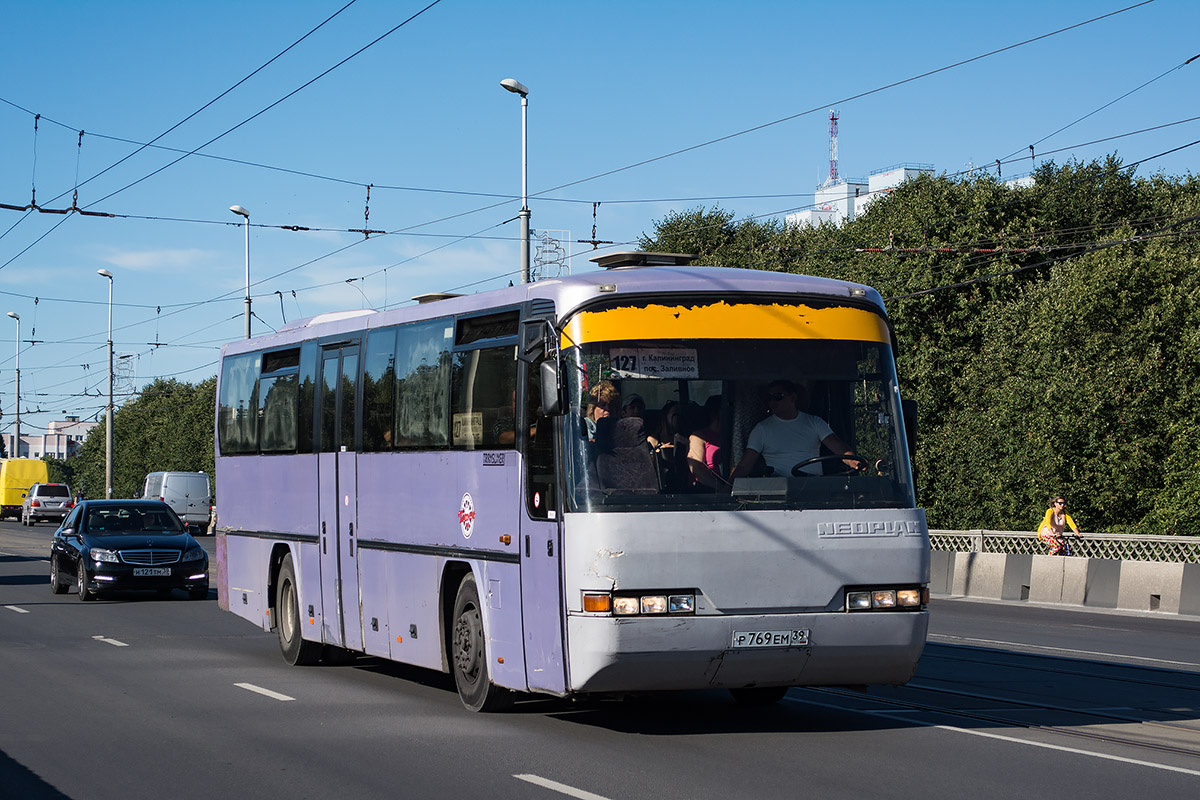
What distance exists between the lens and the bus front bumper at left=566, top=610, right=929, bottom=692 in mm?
8992

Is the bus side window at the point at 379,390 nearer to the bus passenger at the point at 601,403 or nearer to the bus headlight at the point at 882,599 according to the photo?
the bus passenger at the point at 601,403

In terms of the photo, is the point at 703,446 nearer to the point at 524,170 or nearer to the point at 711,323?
the point at 711,323

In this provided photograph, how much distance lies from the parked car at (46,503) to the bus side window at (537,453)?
231ft

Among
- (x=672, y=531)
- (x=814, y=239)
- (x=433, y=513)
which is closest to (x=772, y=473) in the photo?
(x=672, y=531)

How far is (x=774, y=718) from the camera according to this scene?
10.5 meters

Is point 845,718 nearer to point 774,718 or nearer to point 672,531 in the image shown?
point 774,718

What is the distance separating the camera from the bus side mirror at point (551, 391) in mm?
9180

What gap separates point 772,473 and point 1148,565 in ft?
49.1

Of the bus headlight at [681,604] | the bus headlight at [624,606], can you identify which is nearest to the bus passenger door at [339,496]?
the bus headlight at [624,606]

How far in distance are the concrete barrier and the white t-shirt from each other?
14.3 metres

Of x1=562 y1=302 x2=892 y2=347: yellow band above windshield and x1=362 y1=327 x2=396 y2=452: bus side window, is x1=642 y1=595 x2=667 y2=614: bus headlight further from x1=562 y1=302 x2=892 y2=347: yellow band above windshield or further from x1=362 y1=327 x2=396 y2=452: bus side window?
x1=362 y1=327 x2=396 y2=452: bus side window

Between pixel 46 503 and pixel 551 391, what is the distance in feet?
238

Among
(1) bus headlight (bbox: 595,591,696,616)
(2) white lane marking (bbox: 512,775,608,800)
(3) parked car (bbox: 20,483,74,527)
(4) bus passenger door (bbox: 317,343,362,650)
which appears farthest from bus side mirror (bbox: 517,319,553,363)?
(3) parked car (bbox: 20,483,74,527)

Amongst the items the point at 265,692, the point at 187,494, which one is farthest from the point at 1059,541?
the point at 187,494
